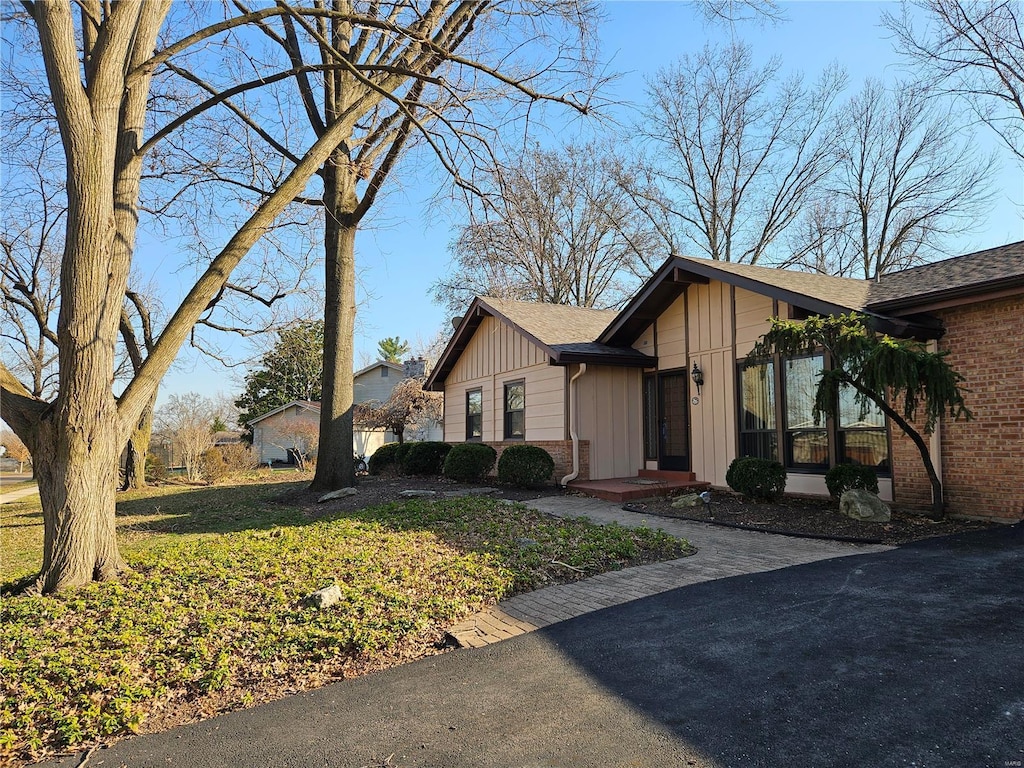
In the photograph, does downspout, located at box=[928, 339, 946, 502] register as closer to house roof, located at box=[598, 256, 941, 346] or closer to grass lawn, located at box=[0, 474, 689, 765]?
house roof, located at box=[598, 256, 941, 346]

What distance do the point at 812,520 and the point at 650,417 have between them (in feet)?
17.0

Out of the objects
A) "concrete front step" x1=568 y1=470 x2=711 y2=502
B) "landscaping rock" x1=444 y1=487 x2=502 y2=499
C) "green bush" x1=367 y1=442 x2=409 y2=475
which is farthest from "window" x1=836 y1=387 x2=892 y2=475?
"green bush" x1=367 y1=442 x2=409 y2=475

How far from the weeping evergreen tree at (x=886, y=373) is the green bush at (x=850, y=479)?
75 centimetres

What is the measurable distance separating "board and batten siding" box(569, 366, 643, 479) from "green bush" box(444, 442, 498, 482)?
283 cm

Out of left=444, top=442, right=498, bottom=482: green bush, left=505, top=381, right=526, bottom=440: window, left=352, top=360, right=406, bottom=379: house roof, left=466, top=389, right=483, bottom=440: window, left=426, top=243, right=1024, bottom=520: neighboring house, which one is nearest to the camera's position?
left=426, top=243, right=1024, bottom=520: neighboring house

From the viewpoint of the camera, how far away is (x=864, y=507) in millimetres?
7695

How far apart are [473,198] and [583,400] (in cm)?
562

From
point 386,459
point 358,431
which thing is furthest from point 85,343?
point 358,431

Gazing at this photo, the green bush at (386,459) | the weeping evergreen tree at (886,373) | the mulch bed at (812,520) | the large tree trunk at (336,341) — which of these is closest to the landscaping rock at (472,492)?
the large tree trunk at (336,341)

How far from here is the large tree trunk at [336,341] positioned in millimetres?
12711

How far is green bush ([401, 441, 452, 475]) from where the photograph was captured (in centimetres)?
1627

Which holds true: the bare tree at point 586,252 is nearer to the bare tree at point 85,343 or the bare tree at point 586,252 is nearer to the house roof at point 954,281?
the house roof at point 954,281

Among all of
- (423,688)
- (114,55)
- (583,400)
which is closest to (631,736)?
(423,688)

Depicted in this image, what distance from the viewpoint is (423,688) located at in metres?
3.60
